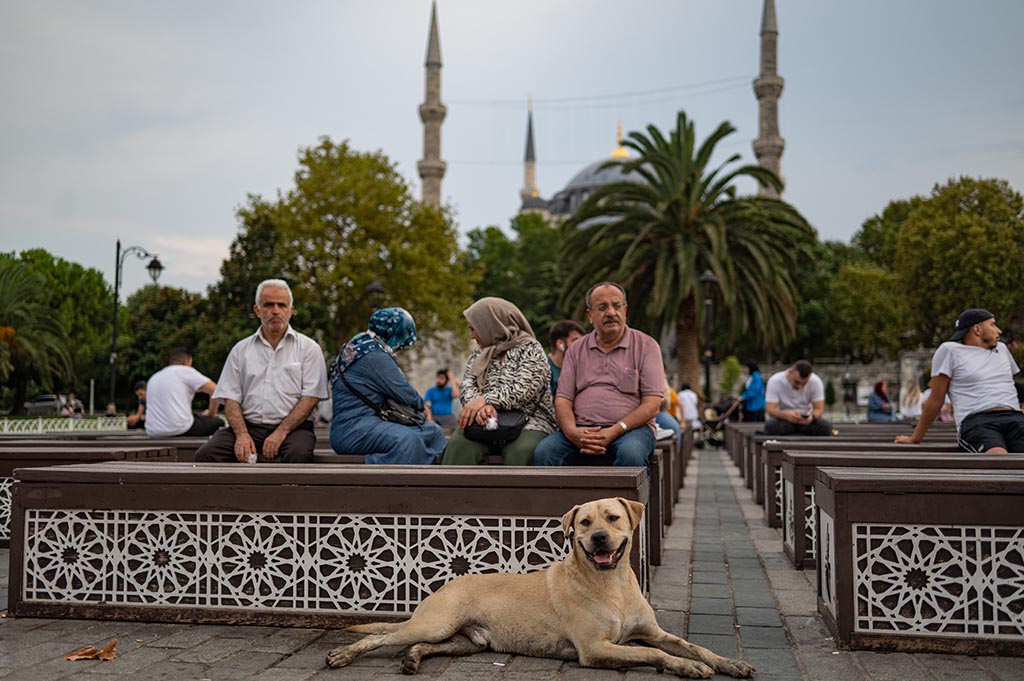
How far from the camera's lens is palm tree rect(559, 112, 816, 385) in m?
27.1

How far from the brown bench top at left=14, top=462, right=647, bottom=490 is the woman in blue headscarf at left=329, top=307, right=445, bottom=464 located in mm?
959

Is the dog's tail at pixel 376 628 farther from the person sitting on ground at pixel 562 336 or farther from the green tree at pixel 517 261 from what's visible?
the green tree at pixel 517 261

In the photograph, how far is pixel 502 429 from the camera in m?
5.81

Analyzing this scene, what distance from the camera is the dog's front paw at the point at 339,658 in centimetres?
380

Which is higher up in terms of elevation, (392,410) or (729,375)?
(729,375)

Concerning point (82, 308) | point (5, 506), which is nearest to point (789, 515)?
point (5, 506)

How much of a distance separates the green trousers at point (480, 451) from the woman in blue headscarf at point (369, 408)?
0.70 ft

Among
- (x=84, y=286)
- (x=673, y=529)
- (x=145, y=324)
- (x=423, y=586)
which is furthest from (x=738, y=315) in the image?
(x=84, y=286)

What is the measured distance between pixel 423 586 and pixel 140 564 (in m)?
1.45

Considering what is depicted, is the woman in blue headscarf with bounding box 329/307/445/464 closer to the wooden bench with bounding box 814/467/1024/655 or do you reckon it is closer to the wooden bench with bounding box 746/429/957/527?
the wooden bench with bounding box 814/467/1024/655

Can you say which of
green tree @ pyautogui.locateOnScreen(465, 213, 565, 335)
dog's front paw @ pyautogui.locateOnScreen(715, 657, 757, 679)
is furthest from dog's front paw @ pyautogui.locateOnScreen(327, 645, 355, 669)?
green tree @ pyautogui.locateOnScreen(465, 213, 565, 335)

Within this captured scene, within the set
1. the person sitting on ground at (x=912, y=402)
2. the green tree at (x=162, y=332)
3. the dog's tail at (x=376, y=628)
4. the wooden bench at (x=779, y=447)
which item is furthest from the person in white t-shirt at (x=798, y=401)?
the green tree at (x=162, y=332)

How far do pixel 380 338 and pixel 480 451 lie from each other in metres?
0.99

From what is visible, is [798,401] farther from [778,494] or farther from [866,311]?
[866,311]
